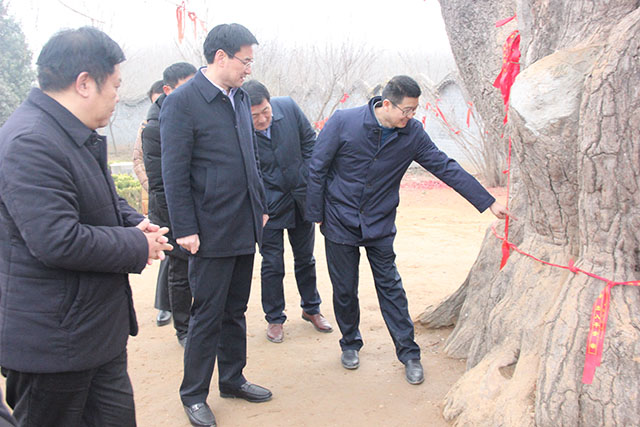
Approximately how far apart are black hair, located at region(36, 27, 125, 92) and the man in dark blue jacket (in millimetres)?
1669

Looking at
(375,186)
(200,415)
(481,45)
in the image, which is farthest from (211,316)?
(481,45)

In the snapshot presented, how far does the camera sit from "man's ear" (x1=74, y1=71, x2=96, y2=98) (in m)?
1.79

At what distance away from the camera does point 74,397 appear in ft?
6.14

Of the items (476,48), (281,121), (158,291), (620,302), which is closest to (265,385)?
(158,291)

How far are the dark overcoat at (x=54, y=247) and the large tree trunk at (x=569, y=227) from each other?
169cm

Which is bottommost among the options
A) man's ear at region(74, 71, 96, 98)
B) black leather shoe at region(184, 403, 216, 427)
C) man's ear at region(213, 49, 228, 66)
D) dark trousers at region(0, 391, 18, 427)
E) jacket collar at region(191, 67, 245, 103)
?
black leather shoe at region(184, 403, 216, 427)

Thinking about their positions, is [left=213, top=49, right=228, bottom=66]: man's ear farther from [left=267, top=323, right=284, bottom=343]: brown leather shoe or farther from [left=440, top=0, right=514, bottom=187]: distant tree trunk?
[left=267, top=323, right=284, bottom=343]: brown leather shoe

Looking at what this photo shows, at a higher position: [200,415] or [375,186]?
[375,186]

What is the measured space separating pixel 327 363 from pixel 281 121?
1.64 metres

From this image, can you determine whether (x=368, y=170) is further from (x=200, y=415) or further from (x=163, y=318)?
(x=163, y=318)

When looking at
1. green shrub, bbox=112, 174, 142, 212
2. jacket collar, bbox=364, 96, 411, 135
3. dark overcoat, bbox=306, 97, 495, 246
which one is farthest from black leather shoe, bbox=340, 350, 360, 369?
green shrub, bbox=112, 174, 142, 212

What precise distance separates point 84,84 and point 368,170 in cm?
181

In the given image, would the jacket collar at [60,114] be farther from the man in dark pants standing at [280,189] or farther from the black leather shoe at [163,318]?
the black leather shoe at [163,318]

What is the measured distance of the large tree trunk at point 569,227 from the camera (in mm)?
2176
